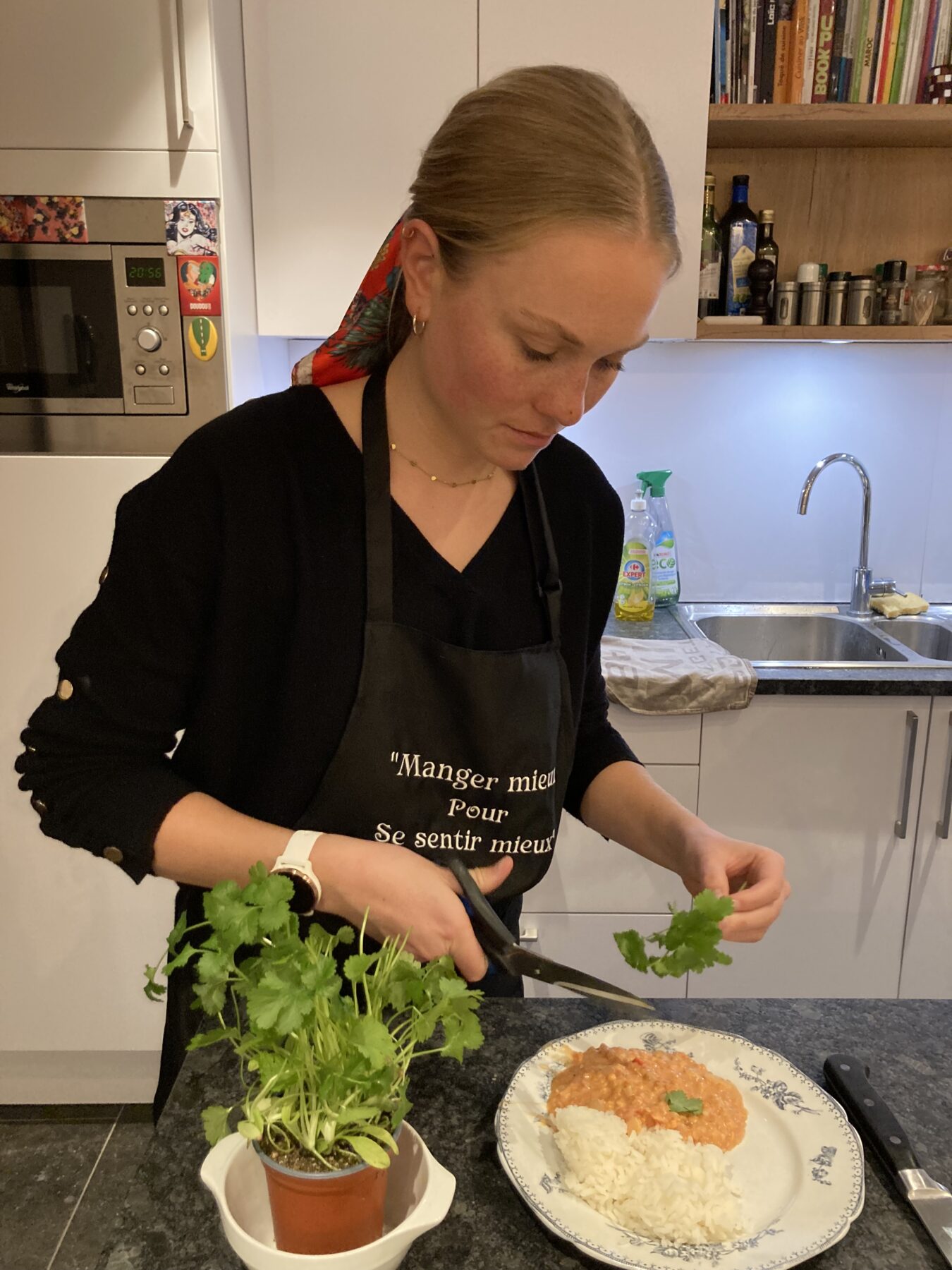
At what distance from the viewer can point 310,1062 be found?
60cm

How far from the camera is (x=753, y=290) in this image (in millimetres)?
2166

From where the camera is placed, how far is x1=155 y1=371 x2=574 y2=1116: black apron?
983 mm

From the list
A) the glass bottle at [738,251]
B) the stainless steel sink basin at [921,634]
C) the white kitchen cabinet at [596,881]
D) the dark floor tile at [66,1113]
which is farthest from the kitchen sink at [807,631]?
the dark floor tile at [66,1113]

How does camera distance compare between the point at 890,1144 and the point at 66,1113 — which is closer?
the point at 890,1144

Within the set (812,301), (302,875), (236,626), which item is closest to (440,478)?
(236,626)

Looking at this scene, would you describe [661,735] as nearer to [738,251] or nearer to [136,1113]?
[738,251]

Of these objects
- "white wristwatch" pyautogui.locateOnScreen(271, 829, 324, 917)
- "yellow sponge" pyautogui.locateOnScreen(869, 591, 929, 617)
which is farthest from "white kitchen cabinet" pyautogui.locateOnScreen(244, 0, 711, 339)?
"white wristwatch" pyautogui.locateOnScreen(271, 829, 324, 917)

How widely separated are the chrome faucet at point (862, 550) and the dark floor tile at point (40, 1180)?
1.98 meters

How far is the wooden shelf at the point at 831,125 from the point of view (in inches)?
77.3

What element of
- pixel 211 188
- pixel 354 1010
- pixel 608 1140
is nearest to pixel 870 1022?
pixel 608 1140

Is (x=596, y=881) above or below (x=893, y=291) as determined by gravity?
below

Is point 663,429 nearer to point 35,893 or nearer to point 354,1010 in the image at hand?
point 35,893

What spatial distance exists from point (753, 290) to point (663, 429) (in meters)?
0.36

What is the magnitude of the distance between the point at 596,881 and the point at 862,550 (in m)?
1.02
